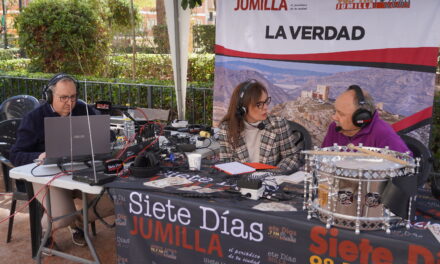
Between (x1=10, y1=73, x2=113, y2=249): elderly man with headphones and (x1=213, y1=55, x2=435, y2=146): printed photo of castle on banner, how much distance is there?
2197mm

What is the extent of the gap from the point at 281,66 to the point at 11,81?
589cm

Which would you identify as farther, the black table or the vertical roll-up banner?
the vertical roll-up banner

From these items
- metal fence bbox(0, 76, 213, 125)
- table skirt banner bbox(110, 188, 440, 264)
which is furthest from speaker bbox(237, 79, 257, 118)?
metal fence bbox(0, 76, 213, 125)

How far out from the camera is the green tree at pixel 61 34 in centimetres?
884

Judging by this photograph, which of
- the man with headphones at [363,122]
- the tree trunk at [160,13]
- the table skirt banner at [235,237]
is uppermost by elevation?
the tree trunk at [160,13]

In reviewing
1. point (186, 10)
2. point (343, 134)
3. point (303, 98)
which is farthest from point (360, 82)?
point (186, 10)

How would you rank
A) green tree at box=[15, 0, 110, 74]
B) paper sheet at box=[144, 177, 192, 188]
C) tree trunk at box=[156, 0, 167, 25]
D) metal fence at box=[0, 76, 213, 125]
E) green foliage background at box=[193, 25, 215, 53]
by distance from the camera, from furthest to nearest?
tree trunk at box=[156, 0, 167, 25]
green foliage background at box=[193, 25, 215, 53]
green tree at box=[15, 0, 110, 74]
metal fence at box=[0, 76, 213, 125]
paper sheet at box=[144, 177, 192, 188]

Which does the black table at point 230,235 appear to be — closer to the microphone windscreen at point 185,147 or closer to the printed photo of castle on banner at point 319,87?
the microphone windscreen at point 185,147

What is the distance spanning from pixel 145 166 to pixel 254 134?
0.96 meters

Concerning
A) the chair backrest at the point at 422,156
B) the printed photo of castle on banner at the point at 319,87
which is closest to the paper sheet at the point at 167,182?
the chair backrest at the point at 422,156

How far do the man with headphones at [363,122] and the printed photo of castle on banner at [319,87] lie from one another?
1.56 metres

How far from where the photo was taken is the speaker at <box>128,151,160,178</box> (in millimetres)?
2775

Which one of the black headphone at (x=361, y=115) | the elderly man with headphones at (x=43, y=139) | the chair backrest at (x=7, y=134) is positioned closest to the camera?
the black headphone at (x=361, y=115)

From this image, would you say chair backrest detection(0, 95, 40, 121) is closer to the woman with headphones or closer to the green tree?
the woman with headphones
